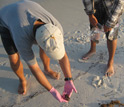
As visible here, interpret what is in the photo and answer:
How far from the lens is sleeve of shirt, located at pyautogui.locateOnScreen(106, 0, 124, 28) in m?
1.28

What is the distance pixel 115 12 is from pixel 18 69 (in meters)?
1.21

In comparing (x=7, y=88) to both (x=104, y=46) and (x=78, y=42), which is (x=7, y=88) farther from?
(x=104, y=46)

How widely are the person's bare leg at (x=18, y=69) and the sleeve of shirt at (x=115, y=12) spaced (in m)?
1.04

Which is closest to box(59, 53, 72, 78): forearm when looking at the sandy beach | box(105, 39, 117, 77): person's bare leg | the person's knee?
the sandy beach

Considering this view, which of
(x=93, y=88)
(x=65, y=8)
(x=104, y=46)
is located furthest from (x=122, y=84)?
(x=65, y=8)

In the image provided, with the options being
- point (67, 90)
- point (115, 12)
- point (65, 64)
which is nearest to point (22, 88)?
point (67, 90)

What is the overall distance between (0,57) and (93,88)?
→ 5.09 feet

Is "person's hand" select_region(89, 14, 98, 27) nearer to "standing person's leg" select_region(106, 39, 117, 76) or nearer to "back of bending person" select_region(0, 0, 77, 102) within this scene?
"standing person's leg" select_region(106, 39, 117, 76)

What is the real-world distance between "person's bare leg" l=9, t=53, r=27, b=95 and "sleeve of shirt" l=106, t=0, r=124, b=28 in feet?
3.42

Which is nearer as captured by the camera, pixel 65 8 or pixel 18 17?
pixel 18 17

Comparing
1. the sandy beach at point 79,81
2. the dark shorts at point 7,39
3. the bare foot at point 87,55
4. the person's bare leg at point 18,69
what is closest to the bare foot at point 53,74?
the sandy beach at point 79,81

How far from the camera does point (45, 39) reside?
0.90 metres

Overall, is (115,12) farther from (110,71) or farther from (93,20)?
(110,71)

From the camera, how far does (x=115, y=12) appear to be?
1.32 meters
